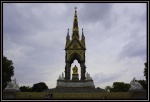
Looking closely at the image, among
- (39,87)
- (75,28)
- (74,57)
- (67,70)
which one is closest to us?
(67,70)

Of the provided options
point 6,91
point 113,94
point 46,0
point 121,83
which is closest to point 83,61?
Answer: point 113,94

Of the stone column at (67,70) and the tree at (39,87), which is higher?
the stone column at (67,70)

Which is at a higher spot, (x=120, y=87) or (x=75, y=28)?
(x=75, y=28)

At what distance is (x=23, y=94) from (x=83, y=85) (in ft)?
50.7

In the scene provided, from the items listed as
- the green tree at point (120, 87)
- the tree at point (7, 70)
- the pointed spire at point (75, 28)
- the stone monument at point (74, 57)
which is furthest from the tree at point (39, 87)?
the tree at point (7, 70)

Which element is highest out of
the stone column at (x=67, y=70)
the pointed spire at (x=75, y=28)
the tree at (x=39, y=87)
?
the pointed spire at (x=75, y=28)

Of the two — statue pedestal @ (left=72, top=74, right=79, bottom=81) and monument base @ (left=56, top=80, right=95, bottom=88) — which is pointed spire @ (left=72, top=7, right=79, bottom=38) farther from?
monument base @ (left=56, top=80, right=95, bottom=88)

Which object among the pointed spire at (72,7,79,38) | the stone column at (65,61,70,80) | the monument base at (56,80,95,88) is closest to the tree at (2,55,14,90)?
the monument base at (56,80,95,88)

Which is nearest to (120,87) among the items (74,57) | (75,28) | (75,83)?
(74,57)

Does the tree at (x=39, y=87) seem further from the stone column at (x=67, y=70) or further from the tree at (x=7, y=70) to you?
the tree at (x=7, y=70)

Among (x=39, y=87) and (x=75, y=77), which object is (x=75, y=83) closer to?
(x=75, y=77)

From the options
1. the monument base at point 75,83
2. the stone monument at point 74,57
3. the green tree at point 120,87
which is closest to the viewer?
the monument base at point 75,83

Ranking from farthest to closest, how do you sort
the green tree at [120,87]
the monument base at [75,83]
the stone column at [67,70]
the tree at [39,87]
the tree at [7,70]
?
the tree at [39,87]
the green tree at [120,87]
the stone column at [67,70]
the monument base at [75,83]
the tree at [7,70]

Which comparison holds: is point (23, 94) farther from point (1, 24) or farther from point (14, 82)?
point (1, 24)
